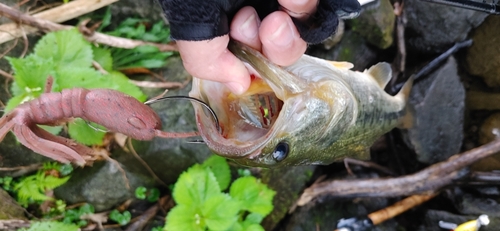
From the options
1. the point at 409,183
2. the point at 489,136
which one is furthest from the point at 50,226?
the point at 489,136

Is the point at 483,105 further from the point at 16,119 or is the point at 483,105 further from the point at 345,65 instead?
the point at 16,119

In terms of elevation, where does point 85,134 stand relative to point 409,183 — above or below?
above

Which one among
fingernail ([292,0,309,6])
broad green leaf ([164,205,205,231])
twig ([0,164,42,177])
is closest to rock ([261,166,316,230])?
broad green leaf ([164,205,205,231])

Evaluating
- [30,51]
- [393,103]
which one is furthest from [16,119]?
[393,103]

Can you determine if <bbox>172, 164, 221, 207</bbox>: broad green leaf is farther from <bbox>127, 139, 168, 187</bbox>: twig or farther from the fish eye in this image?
the fish eye

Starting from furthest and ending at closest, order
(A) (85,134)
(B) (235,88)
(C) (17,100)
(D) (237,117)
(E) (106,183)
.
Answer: (E) (106,183), (A) (85,134), (C) (17,100), (D) (237,117), (B) (235,88)

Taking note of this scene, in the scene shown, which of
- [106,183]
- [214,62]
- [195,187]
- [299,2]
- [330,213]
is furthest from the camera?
[330,213]

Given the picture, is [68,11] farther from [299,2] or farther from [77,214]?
[299,2]

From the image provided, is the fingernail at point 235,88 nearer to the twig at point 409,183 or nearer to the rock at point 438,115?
the twig at point 409,183
